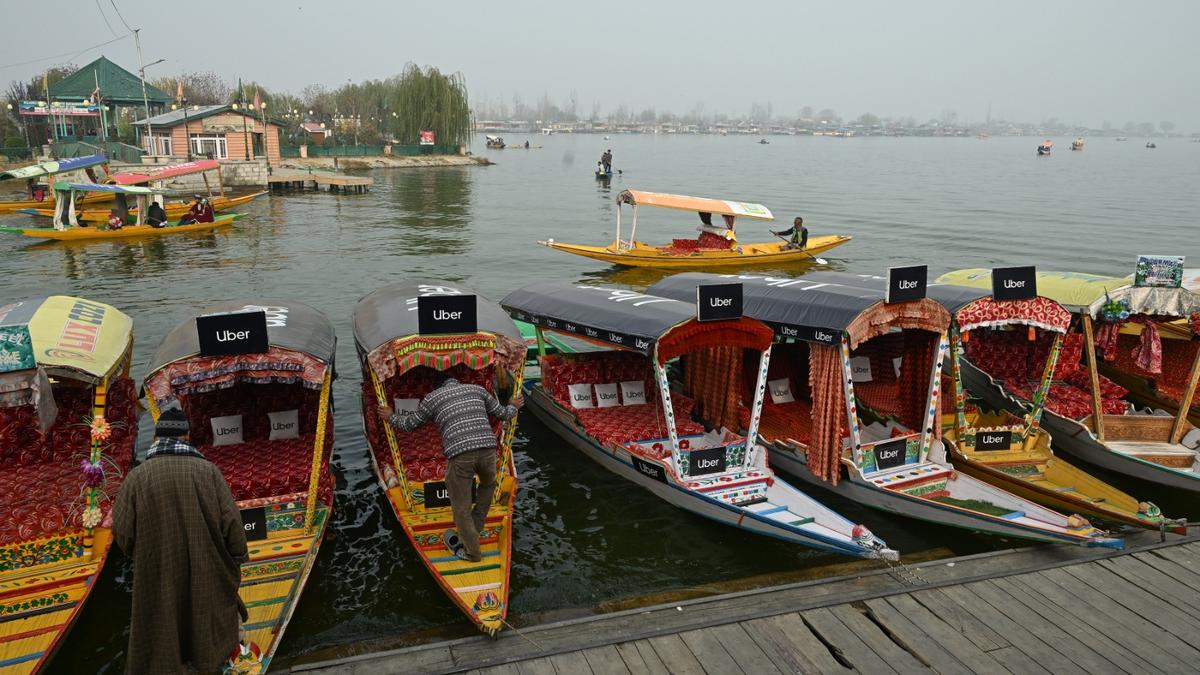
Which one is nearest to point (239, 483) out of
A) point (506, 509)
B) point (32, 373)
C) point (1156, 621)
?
point (32, 373)

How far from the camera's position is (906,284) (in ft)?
31.8

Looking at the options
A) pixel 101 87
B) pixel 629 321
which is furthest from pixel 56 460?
pixel 101 87

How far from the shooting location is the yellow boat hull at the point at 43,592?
6.71m

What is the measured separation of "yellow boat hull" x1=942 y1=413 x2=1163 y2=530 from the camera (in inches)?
372

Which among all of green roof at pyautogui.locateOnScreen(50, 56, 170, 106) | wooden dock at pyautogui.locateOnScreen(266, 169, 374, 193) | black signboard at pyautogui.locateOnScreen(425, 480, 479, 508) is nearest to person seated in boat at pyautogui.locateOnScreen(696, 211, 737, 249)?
black signboard at pyautogui.locateOnScreen(425, 480, 479, 508)

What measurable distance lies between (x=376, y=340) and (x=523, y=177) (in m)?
65.7

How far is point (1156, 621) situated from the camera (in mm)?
7543

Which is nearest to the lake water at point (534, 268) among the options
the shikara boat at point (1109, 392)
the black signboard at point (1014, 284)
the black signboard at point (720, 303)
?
the shikara boat at point (1109, 392)

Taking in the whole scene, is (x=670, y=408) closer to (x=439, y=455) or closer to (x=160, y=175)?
(x=439, y=455)

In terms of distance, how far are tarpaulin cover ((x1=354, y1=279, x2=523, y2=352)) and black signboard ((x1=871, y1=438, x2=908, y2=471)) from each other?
Answer: 485 centimetres

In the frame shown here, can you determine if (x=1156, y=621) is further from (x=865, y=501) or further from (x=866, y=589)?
(x=865, y=501)

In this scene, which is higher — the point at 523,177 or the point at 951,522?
the point at 523,177

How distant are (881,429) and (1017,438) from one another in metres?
1.77

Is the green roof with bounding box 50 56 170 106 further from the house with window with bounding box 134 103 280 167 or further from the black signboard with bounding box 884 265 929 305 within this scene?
the black signboard with bounding box 884 265 929 305
